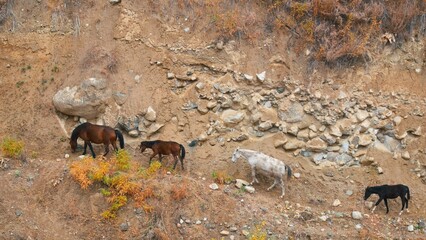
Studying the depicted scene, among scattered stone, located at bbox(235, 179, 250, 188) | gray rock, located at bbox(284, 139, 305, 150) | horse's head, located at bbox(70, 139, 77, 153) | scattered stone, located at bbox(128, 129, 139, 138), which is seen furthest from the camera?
scattered stone, located at bbox(128, 129, 139, 138)

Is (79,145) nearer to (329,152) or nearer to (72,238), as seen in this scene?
(72,238)

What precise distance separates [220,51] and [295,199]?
15.0 ft

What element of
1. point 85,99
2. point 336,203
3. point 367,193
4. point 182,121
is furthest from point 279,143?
point 85,99

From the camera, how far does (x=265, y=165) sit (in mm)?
12891

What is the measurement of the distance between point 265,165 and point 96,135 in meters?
4.36

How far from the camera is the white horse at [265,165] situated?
12820 mm

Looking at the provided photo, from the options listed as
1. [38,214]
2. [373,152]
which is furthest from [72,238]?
[373,152]

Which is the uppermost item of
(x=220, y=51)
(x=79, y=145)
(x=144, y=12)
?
(x=144, y=12)

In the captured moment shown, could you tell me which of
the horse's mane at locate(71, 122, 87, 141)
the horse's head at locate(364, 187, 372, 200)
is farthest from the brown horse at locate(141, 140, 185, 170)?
the horse's head at locate(364, 187, 372, 200)

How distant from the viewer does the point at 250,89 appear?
14219 millimetres

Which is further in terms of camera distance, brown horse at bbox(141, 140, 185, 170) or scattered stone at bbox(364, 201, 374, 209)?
brown horse at bbox(141, 140, 185, 170)

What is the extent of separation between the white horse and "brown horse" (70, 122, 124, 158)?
121 inches

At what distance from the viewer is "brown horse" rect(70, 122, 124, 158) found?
13.3m

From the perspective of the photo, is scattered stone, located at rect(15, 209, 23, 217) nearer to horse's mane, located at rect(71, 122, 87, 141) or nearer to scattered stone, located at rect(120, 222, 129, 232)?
scattered stone, located at rect(120, 222, 129, 232)
